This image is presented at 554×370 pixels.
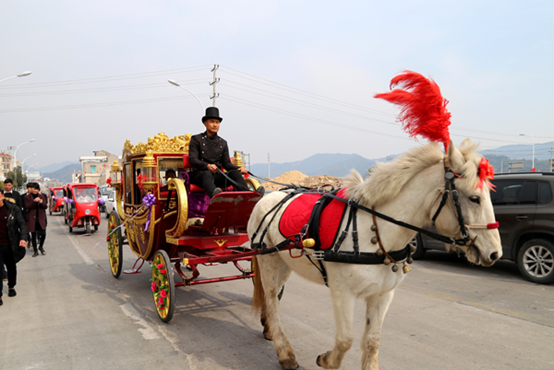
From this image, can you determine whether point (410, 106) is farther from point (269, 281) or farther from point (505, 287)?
point (505, 287)

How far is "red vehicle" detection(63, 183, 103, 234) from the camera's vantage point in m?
15.0

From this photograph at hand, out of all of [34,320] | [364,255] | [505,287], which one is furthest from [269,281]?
[505,287]

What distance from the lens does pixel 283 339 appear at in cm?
374

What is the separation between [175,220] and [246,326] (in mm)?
1988

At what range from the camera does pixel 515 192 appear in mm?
7215

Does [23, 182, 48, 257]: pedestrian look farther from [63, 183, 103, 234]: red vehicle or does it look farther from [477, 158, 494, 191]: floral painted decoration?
[477, 158, 494, 191]: floral painted decoration

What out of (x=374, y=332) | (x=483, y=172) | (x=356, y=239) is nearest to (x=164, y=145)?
(x=356, y=239)

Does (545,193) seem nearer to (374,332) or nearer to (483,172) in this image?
(483,172)

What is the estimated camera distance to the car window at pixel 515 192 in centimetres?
698

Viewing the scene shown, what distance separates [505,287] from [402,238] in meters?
4.82

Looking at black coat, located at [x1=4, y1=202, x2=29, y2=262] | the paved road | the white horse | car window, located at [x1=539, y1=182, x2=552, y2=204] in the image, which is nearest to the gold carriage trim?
black coat, located at [x1=4, y1=202, x2=29, y2=262]

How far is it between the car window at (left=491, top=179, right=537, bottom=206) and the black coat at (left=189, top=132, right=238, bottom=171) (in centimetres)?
518

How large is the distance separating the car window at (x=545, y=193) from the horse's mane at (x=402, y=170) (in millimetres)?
5277

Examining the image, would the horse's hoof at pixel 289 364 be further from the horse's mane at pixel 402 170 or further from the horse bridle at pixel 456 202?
the horse bridle at pixel 456 202
